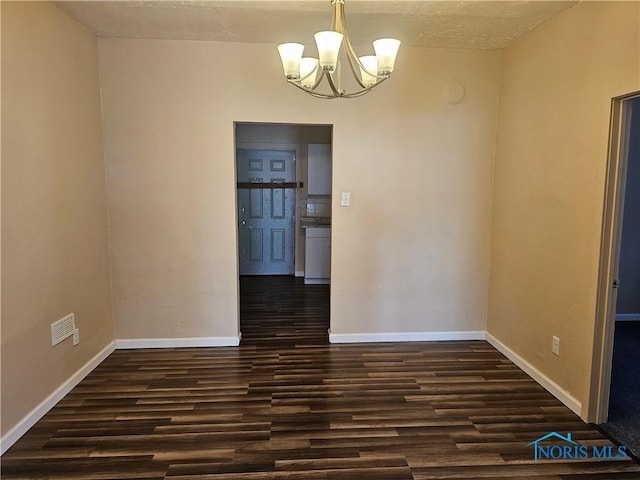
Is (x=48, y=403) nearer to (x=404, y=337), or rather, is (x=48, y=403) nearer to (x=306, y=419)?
(x=306, y=419)

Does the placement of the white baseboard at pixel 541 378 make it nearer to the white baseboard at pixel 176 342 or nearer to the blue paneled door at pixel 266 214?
the white baseboard at pixel 176 342

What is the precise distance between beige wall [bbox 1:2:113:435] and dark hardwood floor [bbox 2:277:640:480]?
1.09ft

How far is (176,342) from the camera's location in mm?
3387

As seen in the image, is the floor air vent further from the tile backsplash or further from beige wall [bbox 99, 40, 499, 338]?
the tile backsplash

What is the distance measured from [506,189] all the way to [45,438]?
3590 millimetres

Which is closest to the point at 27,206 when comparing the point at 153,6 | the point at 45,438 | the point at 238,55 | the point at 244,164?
the point at 45,438

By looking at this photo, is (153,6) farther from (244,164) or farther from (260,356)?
(244,164)

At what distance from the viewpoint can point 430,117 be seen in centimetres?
329

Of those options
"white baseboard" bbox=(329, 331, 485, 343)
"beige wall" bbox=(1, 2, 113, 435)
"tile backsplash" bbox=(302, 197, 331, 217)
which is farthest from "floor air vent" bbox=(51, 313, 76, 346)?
"tile backsplash" bbox=(302, 197, 331, 217)

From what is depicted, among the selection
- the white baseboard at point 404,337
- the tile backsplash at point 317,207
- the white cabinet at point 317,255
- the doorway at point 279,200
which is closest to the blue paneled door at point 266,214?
the doorway at point 279,200

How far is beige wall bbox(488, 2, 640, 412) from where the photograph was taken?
Answer: 7.25ft

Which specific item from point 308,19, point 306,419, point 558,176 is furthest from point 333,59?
point 306,419

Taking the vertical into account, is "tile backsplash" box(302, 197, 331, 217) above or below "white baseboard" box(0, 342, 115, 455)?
above

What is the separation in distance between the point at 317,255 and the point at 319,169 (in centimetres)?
Result: 133
